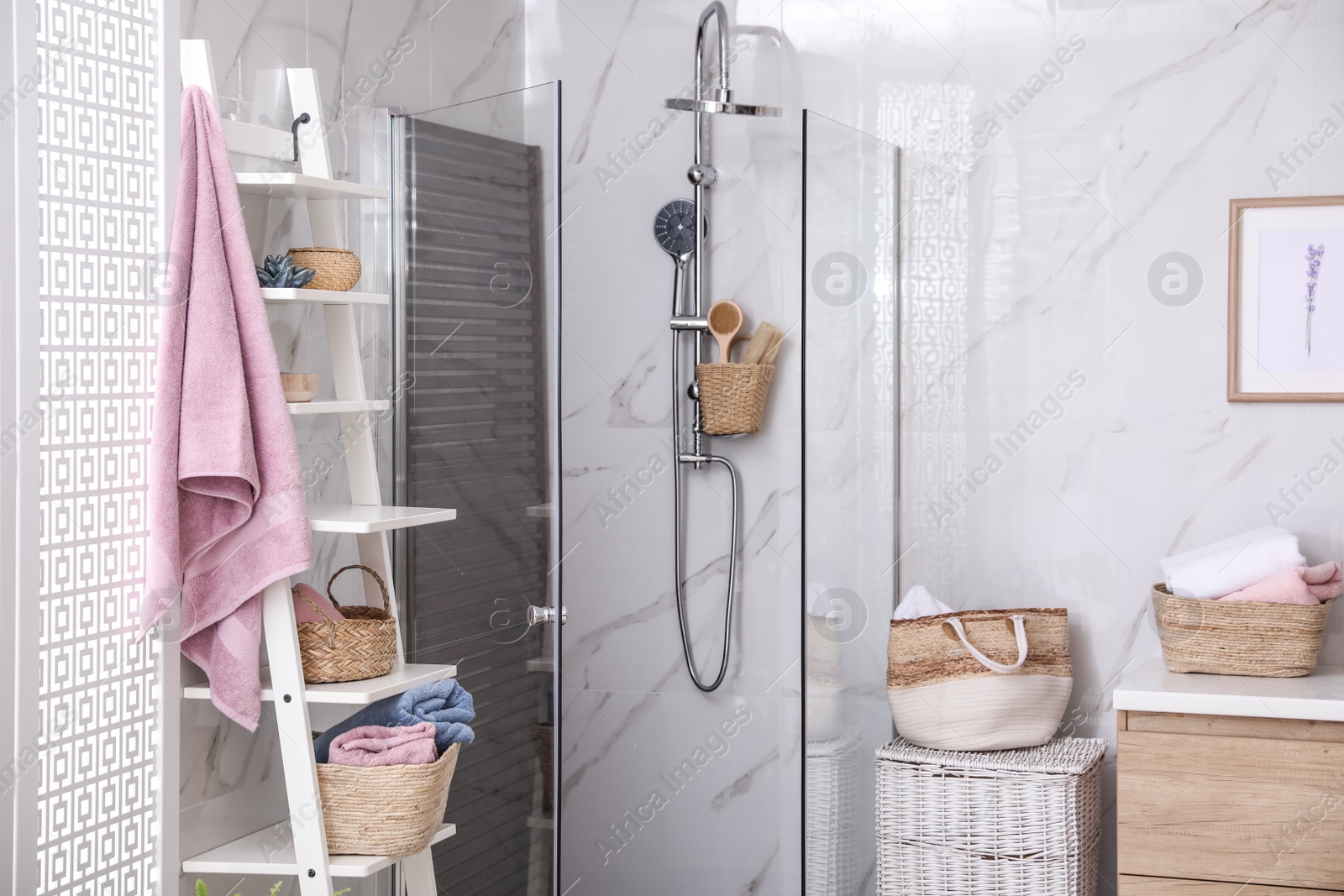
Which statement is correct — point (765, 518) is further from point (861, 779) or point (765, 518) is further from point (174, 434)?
point (174, 434)

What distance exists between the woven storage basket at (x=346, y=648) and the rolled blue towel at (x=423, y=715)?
62 millimetres

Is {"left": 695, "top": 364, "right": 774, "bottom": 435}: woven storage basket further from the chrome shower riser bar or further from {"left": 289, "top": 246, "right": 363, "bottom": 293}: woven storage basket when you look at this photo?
{"left": 289, "top": 246, "right": 363, "bottom": 293}: woven storage basket

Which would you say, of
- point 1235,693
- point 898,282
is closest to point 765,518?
point 898,282

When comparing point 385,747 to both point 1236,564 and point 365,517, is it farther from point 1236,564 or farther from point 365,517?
point 1236,564

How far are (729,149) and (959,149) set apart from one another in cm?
56

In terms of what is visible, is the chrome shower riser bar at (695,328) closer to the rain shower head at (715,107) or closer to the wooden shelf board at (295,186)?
the rain shower head at (715,107)

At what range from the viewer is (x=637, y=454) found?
2.93 m

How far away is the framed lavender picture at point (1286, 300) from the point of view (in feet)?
8.14

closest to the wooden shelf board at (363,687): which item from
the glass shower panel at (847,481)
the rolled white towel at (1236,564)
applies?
the glass shower panel at (847,481)

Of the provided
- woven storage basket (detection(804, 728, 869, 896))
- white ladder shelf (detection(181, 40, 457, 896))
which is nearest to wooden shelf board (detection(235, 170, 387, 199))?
white ladder shelf (detection(181, 40, 457, 896))

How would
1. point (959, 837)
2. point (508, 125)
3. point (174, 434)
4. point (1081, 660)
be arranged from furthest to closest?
1. point (1081, 660)
2. point (959, 837)
3. point (508, 125)
4. point (174, 434)

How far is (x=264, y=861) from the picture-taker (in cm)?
181

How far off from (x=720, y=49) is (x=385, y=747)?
1.81m

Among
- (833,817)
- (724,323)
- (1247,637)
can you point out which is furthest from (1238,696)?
(724,323)
